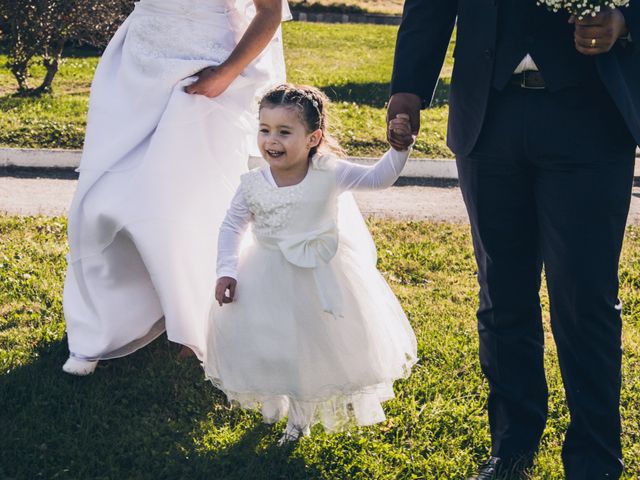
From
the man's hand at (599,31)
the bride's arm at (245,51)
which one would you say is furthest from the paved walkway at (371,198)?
the man's hand at (599,31)

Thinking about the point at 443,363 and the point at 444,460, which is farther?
the point at 443,363

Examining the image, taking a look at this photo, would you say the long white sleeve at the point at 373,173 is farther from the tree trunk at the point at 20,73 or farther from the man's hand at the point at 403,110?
the tree trunk at the point at 20,73

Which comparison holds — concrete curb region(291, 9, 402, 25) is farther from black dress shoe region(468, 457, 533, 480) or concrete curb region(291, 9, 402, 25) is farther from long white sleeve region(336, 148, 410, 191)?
black dress shoe region(468, 457, 533, 480)

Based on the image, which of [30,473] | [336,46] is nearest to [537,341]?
[30,473]

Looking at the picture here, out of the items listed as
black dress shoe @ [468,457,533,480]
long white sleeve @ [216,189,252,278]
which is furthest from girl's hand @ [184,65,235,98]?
black dress shoe @ [468,457,533,480]

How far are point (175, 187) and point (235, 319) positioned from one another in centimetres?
84

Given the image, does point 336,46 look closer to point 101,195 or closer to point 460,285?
point 460,285

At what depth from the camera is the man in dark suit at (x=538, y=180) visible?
117 inches

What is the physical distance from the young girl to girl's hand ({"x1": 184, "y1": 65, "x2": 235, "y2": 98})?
656mm

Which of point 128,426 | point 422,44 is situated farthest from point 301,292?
point 422,44

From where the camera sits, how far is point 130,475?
346cm

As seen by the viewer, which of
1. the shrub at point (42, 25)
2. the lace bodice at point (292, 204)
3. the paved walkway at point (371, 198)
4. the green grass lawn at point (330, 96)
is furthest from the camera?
the shrub at point (42, 25)

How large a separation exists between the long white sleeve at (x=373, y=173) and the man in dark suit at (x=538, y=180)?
0.53 ft

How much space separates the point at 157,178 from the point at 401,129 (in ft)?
4.26
